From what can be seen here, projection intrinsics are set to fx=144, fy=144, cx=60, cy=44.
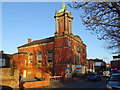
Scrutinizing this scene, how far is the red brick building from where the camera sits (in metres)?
34.8

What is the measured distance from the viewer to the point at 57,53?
36.1 meters

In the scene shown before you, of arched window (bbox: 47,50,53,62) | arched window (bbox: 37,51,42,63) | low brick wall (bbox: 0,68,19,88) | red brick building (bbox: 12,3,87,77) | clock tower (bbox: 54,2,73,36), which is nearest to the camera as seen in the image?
low brick wall (bbox: 0,68,19,88)

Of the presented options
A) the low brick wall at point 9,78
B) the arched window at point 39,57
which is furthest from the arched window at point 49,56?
the low brick wall at point 9,78

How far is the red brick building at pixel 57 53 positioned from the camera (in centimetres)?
3478

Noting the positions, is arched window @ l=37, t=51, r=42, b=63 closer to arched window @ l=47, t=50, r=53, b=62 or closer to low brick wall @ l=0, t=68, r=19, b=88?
→ arched window @ l=47, t=50, r=53, b=62

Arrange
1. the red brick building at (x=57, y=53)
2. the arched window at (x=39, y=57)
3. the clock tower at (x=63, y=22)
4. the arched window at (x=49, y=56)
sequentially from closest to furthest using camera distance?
the red brick building at (x=57, y=53)
the clock tower at (x=63, y=22)
the arched window at (x=49, y=56)
the arched window at (x=39, y=57)

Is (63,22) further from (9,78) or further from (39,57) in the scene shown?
(9,78)

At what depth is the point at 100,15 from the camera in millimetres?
9734

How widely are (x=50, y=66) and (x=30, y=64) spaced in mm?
7848

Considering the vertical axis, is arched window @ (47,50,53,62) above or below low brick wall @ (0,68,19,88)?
above

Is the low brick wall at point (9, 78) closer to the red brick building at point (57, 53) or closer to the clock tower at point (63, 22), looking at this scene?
the red brick building at point (57, 53)

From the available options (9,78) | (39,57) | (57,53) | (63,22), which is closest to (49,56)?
(57,53)

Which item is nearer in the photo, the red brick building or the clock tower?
the red brick building

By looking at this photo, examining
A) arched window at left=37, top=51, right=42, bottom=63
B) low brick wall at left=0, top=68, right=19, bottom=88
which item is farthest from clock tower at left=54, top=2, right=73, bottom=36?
low brick wall at left=0, top=68, right=19, bottom=88
